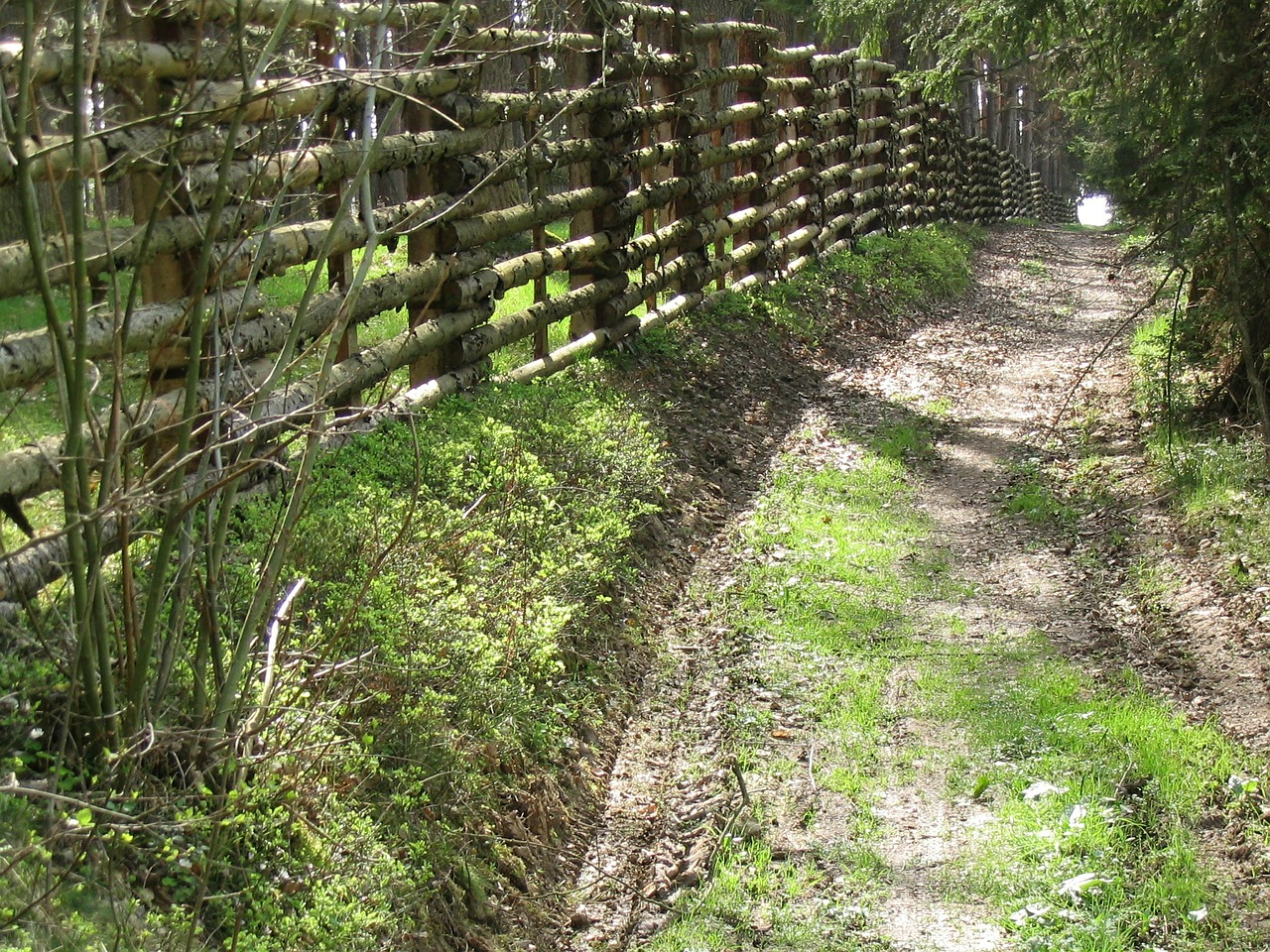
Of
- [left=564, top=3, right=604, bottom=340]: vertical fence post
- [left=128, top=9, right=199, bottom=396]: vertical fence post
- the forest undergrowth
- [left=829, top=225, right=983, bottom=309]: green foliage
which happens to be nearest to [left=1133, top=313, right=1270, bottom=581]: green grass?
the forest undergrowth

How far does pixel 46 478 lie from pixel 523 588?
1824mm

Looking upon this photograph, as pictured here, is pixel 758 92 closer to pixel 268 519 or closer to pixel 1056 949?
pixel 268 519

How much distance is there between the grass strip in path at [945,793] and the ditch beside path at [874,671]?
0.05ft

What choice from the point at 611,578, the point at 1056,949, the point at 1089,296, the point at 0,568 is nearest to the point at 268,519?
the point at 0,568

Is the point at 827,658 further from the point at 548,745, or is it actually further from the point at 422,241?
the point at 422,241

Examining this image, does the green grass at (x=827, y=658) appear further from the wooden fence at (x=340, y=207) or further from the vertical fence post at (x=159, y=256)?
the vertical fence post at (x=159, y=256)

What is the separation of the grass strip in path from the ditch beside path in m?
0.01

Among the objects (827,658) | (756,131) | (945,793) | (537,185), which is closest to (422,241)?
(537,185)

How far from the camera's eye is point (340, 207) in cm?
309

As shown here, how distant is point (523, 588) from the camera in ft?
16.3

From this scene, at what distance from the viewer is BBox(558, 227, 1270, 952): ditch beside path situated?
13.2 feet

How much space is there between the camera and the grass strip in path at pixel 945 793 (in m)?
3.87

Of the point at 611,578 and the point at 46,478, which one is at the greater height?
the point at 46,478

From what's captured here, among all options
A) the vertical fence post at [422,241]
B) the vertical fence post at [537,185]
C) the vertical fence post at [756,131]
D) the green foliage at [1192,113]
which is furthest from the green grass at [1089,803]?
the vertical fence post at [756,131]
